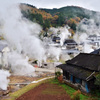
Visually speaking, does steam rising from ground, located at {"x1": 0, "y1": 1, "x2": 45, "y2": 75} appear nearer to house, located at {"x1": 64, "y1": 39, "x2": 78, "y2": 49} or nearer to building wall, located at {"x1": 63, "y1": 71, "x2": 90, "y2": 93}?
building wall, located at {"x1": 63, "y1": 71, "x2": 90, "y2": 93}

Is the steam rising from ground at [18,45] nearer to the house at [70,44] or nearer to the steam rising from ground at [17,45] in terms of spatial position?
the steam rising from ground at [17,45]

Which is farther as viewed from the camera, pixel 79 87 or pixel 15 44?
pixel 15 44

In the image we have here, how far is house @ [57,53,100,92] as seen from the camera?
17.4 metres

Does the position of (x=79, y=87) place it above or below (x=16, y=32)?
below

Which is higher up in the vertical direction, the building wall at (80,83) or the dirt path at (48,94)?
the building wall at (80,83)

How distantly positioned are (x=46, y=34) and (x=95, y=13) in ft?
255

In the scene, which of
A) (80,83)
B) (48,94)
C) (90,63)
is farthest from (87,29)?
(48,94)

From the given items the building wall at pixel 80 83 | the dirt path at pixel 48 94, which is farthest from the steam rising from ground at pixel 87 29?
the dirt path at pixel 48 94

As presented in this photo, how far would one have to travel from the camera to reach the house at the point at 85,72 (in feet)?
57.1

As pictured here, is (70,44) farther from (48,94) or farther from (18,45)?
(48,94)

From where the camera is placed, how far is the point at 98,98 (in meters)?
15.5

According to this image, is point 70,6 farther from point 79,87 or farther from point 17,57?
point 79,87

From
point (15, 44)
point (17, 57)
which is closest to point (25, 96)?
point (17, 57)

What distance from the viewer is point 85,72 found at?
18.4 m
